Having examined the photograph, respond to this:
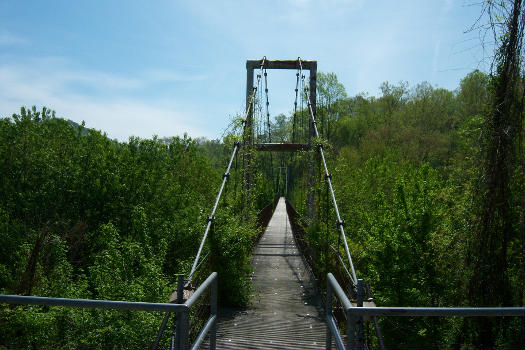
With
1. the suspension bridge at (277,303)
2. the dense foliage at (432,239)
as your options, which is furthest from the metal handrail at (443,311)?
the dense foliage at (432,239)

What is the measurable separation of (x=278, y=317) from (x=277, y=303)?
629 millimetres

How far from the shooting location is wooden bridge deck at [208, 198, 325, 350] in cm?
460

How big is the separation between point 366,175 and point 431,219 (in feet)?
33.4

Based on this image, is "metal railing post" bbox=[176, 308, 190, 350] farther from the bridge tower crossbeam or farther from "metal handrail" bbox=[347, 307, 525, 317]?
the bridge tower crossbeam

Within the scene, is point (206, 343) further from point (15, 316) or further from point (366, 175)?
point (366, 175)

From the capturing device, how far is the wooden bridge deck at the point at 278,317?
181 inches

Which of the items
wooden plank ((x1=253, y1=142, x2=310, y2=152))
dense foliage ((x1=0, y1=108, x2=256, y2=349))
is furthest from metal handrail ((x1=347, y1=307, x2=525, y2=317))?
wooden plank ((x1=253, y1=142, x2=310, y2=152))

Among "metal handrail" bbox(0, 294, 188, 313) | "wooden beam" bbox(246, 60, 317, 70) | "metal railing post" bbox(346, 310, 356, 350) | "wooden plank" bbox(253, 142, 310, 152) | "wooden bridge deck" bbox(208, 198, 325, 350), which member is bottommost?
"wooden bridge deck" bbox(208, 198, 325, 350)

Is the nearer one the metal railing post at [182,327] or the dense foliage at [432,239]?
the metal railing post at [182,327]

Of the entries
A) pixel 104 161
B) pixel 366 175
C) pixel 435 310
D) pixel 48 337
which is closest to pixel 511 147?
pixel 435 310

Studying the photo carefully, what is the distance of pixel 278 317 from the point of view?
544 cm

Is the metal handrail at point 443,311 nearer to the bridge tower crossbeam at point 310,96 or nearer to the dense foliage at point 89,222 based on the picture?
the dense foliage at point 89,222

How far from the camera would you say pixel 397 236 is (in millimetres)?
9016

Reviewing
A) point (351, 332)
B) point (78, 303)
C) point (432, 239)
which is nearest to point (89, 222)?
point (432, 239)
